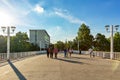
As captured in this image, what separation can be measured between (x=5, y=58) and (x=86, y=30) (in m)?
72.2

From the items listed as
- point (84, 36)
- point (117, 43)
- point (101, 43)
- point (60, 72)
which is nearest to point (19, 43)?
point (84, 36)

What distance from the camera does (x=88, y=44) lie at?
102062 mm

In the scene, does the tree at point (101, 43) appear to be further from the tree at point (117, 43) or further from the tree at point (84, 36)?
the tree at point (84, 36)

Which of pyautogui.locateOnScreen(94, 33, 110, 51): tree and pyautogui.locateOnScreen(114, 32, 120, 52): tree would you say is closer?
pyautogui.locateOnScreen(114, 32, 120, 52): tree

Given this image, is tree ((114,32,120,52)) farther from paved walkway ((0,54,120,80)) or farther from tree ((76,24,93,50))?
paved walkway ((0,54,120,80))

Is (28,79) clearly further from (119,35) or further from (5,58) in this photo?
(119,35)

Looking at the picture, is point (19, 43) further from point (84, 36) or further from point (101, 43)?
point (101, 43)

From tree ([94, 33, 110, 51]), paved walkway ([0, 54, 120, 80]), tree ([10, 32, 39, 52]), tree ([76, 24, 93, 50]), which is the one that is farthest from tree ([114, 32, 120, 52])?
paved walkway ([0, 54, 120, 80])

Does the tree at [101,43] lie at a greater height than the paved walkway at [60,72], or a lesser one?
greater

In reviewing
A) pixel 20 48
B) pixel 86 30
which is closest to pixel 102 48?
pixel 86 30

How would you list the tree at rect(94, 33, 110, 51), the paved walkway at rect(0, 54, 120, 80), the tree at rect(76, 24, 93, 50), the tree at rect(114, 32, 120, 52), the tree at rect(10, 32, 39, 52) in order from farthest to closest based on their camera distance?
the tree at rect(94, 33, 110, 51) < the tree at rect(114, 32, 120, 52) < the tree at rect(76, 24, 93, 50) < the tree at rect(10, 32, 39, 52) < the paved walkway at rect(0, 54, 120, 80)

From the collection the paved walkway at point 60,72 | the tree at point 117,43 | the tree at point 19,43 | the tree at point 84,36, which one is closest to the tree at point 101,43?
the tree at point 117,43

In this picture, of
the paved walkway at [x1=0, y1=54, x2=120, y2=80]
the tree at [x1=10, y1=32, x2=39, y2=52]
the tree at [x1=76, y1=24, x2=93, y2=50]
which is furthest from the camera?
the tree at [x1=76, y1=24, x2=93, y2=50]

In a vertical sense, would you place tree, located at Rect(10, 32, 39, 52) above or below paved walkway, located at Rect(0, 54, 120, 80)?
above
